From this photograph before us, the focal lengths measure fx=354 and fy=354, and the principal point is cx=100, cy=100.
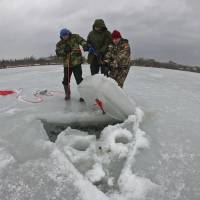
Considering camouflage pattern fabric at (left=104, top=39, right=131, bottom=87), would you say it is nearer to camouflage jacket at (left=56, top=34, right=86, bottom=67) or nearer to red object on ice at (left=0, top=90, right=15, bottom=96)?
camouflage jacket at (left=56, top=34, right=86, bottom=67)

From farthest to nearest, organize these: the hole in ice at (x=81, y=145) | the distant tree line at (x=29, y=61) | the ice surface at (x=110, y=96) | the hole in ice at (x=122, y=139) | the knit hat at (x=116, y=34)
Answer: the distant tree line at (x=29, y=61)
the knit hat at (x=116, y=34)
the ice surface at (x=110, y=96)
the hole in ice at (x=122, y=139)
the hole in ice at (x=81, y=145)

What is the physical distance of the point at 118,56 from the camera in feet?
20.9

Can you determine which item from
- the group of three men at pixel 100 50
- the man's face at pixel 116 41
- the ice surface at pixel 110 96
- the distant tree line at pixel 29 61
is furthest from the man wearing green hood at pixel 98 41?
the distant tree line at pixel 29 61

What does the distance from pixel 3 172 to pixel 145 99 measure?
13.1 ft

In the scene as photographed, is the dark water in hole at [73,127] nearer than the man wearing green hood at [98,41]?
Yes

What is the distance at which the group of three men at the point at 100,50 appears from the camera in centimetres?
636

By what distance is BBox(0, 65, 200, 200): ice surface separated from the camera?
3465 millimetres

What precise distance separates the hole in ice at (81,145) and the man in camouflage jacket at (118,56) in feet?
7.53

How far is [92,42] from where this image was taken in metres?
6.64

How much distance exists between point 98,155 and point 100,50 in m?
2.92

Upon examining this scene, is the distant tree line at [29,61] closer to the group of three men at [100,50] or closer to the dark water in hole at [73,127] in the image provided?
the group of three men at [100,50]

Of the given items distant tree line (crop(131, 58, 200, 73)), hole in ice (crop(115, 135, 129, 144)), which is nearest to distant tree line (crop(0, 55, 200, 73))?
distant tree line (crop(131, 58, 200, 73))

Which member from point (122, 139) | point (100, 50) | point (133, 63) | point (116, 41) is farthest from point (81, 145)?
point (133, 63)

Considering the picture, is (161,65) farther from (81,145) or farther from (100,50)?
(81,145)
